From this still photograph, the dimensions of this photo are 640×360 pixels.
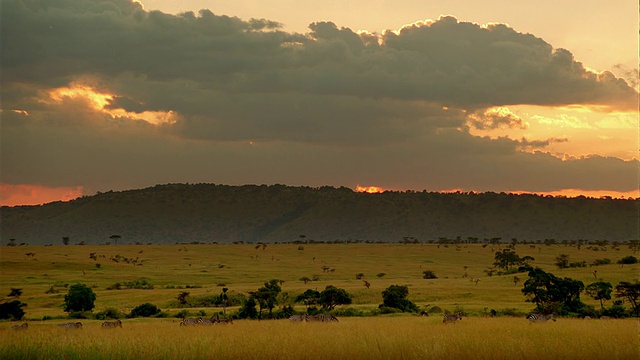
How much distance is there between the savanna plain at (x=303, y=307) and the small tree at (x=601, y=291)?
899 millimetres

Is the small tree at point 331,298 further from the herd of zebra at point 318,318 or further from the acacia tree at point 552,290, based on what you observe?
the herd of zebra at point 318,318

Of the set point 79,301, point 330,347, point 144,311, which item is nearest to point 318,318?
point 330,347

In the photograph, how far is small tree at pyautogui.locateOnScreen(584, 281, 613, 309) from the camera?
6149 centimetres

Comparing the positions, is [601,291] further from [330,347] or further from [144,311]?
[330,347]

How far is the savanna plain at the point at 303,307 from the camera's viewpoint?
20.3 metres

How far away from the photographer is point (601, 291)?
62.2 m

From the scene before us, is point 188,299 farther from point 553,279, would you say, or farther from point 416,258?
point 416,258

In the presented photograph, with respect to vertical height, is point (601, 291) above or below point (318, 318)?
below

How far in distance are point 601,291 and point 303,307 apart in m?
28.5

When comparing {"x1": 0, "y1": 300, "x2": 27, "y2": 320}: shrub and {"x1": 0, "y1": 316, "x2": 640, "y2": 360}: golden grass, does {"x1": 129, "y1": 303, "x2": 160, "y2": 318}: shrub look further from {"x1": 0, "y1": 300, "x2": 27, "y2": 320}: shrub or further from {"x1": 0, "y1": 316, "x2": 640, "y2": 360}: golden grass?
{"x1": 0, "y1": 316, "x2": 640, "y2": 360}: golden grass

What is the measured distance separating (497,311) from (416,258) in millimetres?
112163

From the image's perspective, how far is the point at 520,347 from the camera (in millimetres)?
20578

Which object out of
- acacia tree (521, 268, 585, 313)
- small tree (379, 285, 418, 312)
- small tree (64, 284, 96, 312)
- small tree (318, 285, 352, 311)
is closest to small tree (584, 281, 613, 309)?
acacia tree (521, 268, 585, 313)

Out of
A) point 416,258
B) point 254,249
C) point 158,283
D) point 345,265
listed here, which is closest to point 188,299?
point 158,283
